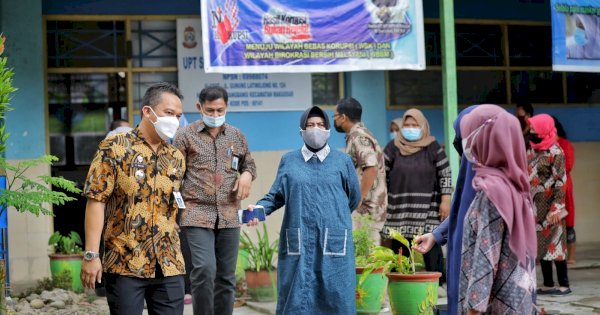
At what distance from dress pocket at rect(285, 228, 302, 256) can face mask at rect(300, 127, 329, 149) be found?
56 cm

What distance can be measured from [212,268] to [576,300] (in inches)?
142

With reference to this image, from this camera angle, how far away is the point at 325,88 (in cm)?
1075

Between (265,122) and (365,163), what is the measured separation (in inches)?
130

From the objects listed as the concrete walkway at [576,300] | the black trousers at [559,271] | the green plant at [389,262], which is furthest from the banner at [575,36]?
the green plant at [389,262]

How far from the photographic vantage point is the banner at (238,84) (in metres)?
10.3

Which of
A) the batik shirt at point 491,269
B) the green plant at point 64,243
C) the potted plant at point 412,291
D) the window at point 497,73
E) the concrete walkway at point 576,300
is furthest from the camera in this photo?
the window at point 497,73

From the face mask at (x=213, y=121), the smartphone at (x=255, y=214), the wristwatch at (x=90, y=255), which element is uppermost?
the face mask at (x=213, y=121)

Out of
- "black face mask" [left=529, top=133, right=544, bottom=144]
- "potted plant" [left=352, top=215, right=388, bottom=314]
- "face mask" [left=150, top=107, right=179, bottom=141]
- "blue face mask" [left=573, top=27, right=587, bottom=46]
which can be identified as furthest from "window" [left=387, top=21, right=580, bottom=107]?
"face mask" [left=150, top=107, right=179, bottom=141]

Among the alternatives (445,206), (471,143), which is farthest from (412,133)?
(471,143)

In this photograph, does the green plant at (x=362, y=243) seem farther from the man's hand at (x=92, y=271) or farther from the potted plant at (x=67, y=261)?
the potted plant at (x=67, y=261)

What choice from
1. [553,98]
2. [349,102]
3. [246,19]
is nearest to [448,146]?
[349,102]

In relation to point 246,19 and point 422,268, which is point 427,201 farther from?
point 246,19

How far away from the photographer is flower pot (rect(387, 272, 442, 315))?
21.1 ft

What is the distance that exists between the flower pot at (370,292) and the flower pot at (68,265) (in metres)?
3.38
